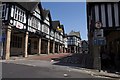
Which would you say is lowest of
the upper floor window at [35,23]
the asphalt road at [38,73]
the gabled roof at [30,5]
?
the asphalt road at [38,73]

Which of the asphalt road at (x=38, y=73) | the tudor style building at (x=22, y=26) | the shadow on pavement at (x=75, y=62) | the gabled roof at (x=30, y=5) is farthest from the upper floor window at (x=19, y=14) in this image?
the asphalt road at (x=38, y=73)

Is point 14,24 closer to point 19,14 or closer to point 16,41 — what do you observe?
point 19,14

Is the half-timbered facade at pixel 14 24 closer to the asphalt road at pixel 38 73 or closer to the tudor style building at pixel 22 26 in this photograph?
the tudor style building at pixel 22 26

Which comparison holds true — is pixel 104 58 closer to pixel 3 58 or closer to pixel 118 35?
pixel 118 35

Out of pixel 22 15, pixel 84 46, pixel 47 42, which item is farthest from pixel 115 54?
pixel 84 46

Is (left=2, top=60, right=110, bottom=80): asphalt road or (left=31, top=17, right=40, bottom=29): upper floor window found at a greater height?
(left=31, top=17, right=40, bottom=29): upper floor window

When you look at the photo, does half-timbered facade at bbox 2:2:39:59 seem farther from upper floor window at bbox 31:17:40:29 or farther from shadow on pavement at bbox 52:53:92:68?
shadow on pavement at bbox 52:53:92:68

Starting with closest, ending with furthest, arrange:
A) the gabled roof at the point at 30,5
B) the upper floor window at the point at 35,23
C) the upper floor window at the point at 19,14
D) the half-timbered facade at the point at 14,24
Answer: the half-timbered facade at the point at 14,24 < the upper floor window at the point at 19,14 < the gabled roof at the point at 30,5 < the upper floor window at the point at 35,23

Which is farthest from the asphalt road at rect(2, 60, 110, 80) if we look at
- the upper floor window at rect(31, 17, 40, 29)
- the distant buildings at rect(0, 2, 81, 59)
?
the upper floor window at rect(31, 17, 40, 29)

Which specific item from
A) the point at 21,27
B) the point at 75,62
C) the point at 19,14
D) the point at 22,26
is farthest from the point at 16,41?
the point at 75,62

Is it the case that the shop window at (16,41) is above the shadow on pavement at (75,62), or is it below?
above

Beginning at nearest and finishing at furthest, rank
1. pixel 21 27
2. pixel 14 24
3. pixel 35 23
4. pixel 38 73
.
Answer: pixel 38 73
pixel 14 24
pixel 21 27
pixel 35 23

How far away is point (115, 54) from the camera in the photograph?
60.5 feet

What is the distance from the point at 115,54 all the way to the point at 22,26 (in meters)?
14.0
